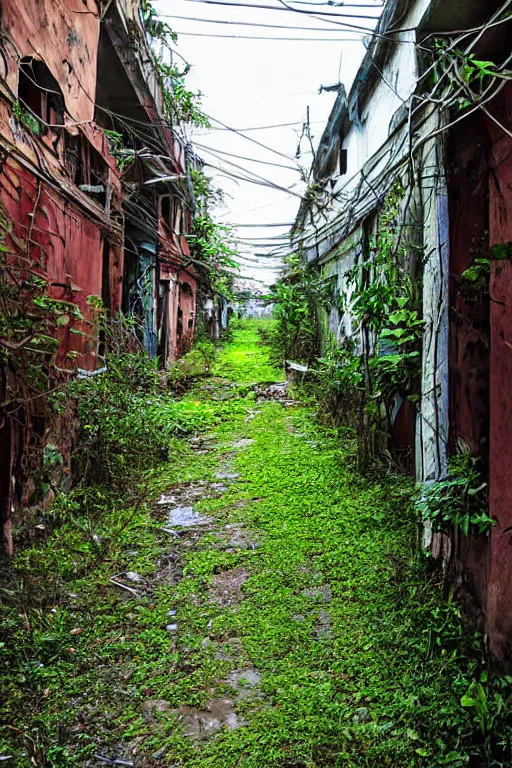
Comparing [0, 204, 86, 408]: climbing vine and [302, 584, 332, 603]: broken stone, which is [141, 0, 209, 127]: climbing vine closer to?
[0, 204, 86, 408]: climbing vine

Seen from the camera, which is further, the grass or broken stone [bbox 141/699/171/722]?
broken stone [bbox 141/699/171/722]

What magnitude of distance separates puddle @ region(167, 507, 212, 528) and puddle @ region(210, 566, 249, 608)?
0.87 m

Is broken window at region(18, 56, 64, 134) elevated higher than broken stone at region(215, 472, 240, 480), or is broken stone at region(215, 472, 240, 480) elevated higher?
broken window at region(18, 56, 64, 134)

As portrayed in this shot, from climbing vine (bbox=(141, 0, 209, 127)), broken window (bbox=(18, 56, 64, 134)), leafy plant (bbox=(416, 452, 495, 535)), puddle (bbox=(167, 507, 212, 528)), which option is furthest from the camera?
climbing vine (bbox=(141, 0, 209, 127))

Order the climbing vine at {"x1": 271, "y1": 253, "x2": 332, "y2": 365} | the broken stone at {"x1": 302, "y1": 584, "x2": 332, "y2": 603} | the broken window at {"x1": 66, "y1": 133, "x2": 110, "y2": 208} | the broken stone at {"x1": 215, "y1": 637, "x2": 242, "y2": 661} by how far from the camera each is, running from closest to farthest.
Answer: the broken stone at {"x1": 215, "y1": 637, "x2": 242, "y2": 661}
the broken stone at {"x1": 302, "y1": 584, "x2": 332, "y2": 603}
the broken window at {"x1": 66, "y1": 133, "x2": 110, "y2": 208}
the climbing vine at {"x1": 271, "y1": 253, "x2": 332, "y2": 365}

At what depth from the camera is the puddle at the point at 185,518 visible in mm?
4250

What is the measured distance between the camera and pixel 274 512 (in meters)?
4.39

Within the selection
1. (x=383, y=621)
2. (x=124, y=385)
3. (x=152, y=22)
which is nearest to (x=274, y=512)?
(x=383, y=621)

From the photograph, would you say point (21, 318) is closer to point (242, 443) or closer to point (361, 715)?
point (361, 715)

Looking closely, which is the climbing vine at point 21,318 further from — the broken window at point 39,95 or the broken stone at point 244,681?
the broken stone at point 244,681

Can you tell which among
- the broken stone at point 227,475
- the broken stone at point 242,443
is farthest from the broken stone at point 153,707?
the broken stone at point 242,443

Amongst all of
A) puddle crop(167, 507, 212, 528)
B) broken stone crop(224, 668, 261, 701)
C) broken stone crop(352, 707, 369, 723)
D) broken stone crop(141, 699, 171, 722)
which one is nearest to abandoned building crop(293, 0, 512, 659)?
broken stone crop(352, 707, 369, 723)

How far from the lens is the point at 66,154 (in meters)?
4.36

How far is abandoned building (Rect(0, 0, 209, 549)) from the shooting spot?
317 cm
